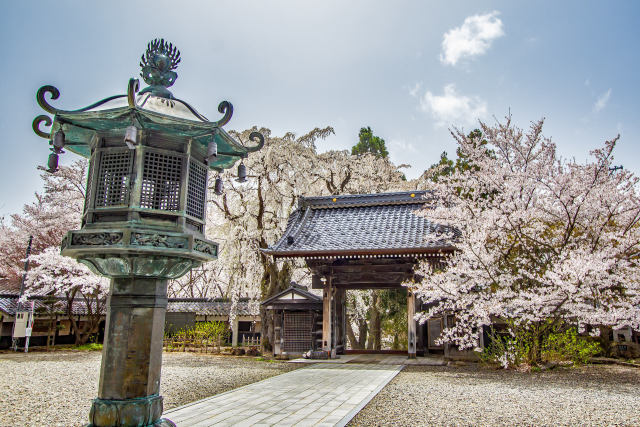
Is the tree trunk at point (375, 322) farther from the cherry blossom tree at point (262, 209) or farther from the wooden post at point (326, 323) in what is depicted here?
the wooden post at point (326, 323)

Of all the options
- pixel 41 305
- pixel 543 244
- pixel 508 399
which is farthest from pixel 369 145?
pixel 508 399

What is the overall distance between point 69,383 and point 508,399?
8262mm

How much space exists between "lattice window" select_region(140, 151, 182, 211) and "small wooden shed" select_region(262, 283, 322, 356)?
402 inches

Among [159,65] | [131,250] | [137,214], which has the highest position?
[159,65]

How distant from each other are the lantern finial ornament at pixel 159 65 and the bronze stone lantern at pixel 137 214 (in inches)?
0.4

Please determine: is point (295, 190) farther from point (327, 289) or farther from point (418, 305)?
point (418, 305)

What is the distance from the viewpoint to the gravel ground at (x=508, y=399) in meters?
5.47

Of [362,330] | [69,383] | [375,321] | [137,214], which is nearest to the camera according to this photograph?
[137,214]

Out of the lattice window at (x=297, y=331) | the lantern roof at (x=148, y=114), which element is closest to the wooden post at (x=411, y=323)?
the lattice window at (x=297, y=331)

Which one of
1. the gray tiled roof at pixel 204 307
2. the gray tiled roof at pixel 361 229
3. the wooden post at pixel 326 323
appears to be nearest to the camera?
the gray tiled roof at pixel 361 229

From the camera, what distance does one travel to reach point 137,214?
3924 mm

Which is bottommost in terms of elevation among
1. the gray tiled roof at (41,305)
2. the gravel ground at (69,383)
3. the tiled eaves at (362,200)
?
the gravel ground at (69,383)

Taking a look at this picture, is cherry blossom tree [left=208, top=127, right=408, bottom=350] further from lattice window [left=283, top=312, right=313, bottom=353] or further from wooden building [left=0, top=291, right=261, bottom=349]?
wooden building [left=0, top=291, right=261, bottom=349]

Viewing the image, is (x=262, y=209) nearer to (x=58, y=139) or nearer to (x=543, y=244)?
(x=543, y=244)
